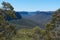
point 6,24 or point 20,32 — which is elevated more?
point 6,24

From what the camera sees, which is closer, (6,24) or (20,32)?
(6,24)

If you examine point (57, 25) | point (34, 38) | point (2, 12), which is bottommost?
point (34, 38)

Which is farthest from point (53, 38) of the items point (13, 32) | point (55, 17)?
point (13, 32)

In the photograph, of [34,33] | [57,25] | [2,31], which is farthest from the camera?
[34,33]

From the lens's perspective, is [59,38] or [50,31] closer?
[59,38]

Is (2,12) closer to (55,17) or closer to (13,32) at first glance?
(13,32)

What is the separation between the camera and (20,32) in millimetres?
36594

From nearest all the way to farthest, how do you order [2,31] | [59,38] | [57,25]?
[2,31]
[59,38]
[57,25]

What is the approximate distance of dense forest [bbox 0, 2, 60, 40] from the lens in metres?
24.1

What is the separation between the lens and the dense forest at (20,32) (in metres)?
24.1

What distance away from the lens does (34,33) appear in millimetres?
38125

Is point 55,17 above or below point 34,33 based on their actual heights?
above

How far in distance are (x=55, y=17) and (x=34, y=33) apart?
527 centimetres

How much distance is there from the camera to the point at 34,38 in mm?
38344
